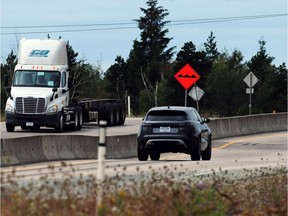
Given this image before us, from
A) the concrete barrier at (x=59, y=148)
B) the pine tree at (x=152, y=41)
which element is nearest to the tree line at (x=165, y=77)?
the pine tree at (x=152, y=41)

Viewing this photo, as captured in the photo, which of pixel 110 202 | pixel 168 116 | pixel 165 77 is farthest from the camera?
pixel 165 77

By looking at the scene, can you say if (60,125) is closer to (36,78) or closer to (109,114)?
(36,78)

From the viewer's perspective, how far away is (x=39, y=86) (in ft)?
136

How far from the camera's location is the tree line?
133875 mm

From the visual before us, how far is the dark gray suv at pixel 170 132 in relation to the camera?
2725 centimetres

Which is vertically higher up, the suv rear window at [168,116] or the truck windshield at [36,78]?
the truck windshield at [36,78]

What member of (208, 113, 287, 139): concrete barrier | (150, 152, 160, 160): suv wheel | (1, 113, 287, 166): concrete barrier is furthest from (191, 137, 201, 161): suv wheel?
(208, 113, 287, 139): concrete barrier

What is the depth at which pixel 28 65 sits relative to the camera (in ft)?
134

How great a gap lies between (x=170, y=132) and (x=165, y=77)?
11478cm

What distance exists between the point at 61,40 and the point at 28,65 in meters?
2.18

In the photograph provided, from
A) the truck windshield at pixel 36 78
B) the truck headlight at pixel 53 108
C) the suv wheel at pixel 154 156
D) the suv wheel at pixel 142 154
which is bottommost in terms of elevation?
→ the suv wheel at pixel 154 156

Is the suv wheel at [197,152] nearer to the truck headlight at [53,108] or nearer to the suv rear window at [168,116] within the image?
the suv rear window at [168,116]

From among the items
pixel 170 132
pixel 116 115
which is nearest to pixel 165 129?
pixel 170 132

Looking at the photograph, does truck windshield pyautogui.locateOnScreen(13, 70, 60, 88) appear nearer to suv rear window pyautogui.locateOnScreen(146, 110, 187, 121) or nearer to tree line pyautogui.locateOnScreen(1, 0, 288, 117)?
suv rear window pyautogui.locateOnScreen(146, 110, 187, 121)
